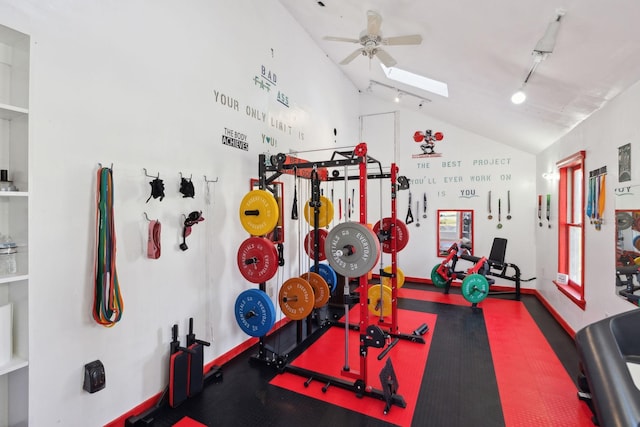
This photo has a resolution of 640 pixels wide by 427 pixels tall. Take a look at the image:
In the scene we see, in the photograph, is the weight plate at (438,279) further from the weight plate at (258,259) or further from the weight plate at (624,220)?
the weight plate at (258,259)

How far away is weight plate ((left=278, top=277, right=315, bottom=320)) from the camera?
10.5ft

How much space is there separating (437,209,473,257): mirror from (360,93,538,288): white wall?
0.36 feet

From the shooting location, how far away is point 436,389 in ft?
9.34

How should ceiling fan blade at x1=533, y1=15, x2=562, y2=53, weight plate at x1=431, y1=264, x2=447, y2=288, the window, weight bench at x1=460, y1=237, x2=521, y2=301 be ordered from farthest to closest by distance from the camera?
weight plate at x1=431, y1=264, x2=447, y2=288
weight bench at x1=460, y1=237, x2=521, y2=301
the window
ceiling fan blade at x1=533, y1=15, x2=562, y2=53

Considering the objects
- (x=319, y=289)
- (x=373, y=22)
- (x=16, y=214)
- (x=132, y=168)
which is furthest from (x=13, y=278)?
(x=373, y=22)

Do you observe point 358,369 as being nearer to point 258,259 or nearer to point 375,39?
point 258,259

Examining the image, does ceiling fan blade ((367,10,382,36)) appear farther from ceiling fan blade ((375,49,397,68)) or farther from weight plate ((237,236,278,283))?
weight plate ((237,236,278,283))

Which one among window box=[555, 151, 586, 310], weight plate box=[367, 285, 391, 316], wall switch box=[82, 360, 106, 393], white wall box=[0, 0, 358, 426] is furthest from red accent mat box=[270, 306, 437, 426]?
window box=[555, 151, 586, 310]

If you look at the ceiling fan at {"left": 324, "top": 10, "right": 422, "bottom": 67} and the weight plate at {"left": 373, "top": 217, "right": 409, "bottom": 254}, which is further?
the weight plate at {"left": 373, "top": 217, "right": 409, "bottom": 254}

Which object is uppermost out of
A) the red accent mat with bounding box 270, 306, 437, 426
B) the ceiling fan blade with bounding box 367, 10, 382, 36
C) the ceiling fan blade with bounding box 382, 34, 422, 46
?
the ceiling fan blade with bounding box 367, 10, 382, 36

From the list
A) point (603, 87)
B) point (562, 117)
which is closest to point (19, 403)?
point (603, 87)

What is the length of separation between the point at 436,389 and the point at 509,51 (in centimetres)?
307

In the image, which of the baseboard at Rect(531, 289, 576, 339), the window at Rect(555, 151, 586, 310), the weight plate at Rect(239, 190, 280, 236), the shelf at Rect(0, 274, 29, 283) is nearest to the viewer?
the shelf at Rect(0, 274, 29, 283)

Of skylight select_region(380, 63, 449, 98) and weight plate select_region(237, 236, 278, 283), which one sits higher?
skylight select_region(380, 63, 449, 98)
